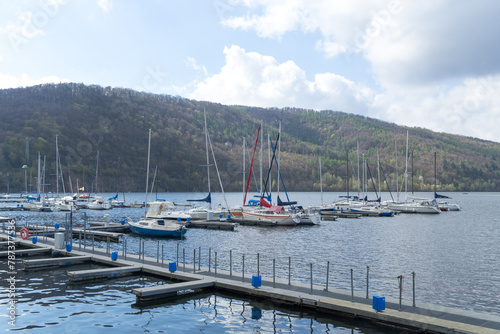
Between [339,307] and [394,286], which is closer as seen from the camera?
[339,307]

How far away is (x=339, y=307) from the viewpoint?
54.7ft

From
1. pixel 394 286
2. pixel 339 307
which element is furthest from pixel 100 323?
pixel 394 286

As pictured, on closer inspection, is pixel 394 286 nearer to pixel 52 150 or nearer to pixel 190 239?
pixel 190 239

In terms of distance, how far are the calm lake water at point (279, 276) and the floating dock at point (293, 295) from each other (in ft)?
1.64

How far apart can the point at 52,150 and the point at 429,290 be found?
19279cm

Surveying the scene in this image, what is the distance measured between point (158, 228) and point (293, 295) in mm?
32781

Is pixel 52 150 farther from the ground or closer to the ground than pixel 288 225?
farther from the ground

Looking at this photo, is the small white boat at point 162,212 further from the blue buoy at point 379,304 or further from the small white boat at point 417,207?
the small white boat at point 417,207

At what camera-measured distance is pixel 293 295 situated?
60.0 ft

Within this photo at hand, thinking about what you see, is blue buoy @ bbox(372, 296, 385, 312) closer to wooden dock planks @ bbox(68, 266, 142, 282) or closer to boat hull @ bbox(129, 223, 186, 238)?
wooden dock planks @ bbox(68, 266, 142, 282)

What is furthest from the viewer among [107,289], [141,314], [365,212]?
[365,212]

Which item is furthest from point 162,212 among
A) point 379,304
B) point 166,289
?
point 379,304

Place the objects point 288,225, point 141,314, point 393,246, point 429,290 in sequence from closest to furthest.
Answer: point 141,314 → point 429,290 → point 393,246 → point 288,225

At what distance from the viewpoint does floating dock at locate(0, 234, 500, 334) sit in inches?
571
